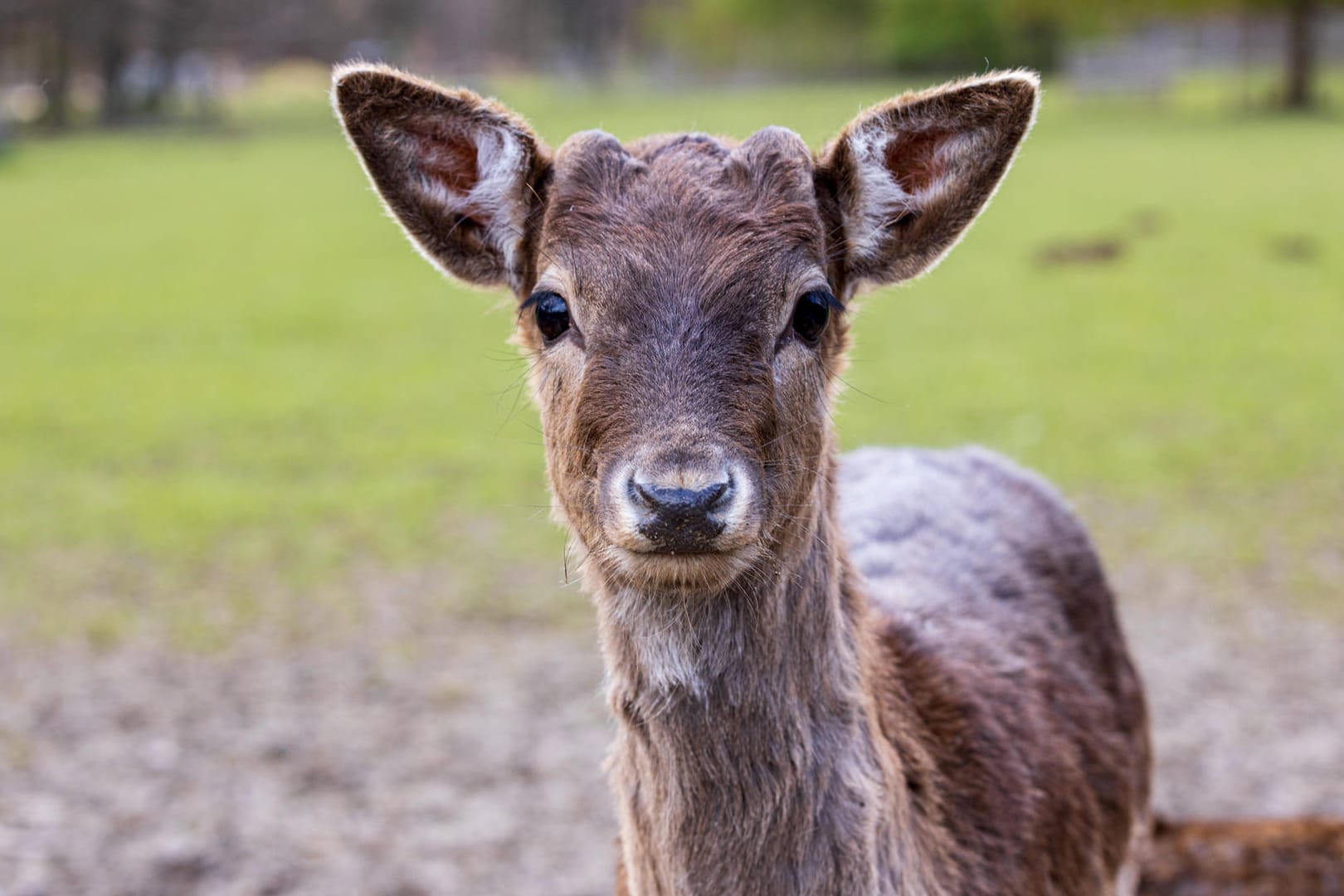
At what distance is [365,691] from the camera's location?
6.79 meters

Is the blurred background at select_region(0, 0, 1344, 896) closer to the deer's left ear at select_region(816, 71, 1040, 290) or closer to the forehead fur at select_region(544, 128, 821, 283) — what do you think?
the deer's left ear at select_region(816, 71, 1040, 290)

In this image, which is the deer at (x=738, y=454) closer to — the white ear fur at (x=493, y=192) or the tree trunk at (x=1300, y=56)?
the white ear fur at (x=493, y=192)

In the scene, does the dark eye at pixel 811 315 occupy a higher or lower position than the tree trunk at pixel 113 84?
lower

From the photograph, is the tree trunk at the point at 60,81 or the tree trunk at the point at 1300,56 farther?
the tree trunk at the point at 60,81

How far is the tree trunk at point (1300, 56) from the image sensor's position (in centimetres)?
3606

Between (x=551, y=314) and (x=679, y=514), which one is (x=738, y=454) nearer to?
(x=679, y=514)

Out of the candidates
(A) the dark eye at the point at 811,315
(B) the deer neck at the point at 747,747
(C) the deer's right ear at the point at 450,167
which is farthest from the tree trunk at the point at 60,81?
(B) the deer neck at the point at 747,747

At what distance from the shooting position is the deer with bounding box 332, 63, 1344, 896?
111 inches

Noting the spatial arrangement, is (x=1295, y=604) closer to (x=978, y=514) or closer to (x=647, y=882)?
→ (x=978, y=514)

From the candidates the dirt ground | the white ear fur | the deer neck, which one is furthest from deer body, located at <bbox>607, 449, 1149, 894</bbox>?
the dirt ground

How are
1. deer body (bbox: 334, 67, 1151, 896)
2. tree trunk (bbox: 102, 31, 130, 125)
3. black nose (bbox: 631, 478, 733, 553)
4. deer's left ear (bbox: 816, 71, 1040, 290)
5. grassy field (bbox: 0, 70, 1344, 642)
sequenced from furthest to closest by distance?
tree trunk (bbox: 102, 31, 130, 125) → grassy field (bbox: 0, 70, 1344, 642) → deer's left ear (bbox: 816, 71, 1040, 290) → deer body (bbox: 334, 67, 1151, 896) → black nose (bbox: 631, 478, 733, 553)

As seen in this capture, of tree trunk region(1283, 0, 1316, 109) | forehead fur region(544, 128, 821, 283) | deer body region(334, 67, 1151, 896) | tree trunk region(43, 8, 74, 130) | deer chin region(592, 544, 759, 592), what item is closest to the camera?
deer chin region(592, 544, 759, 592)

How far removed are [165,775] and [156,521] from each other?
3.42 m

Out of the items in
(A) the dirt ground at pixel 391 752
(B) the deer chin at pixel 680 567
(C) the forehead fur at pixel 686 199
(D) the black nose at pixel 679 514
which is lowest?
(A) the dirt ground at pixel 391 752
